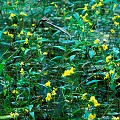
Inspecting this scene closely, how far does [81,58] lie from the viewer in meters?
5.03

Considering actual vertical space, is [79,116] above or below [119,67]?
below

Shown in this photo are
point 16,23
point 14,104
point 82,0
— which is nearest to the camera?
point 14,104

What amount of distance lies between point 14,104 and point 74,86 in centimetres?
57

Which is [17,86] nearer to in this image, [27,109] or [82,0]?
[27,109]

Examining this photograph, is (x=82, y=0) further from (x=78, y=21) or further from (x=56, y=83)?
(x=56, y=83)

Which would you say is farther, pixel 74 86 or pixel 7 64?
pixel 7 64

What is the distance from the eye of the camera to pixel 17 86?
4371mm

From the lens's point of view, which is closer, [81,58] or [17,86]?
[17,86]

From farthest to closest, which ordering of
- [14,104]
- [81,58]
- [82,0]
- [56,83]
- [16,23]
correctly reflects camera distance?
[82,0] → [16,23] → [81,58] → [56,83] → [14,104]

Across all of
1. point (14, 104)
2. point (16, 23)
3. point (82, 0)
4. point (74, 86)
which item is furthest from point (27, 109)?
point (82, 0)

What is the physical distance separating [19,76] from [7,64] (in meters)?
0.27

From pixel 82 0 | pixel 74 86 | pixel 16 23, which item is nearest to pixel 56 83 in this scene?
pixel 74 86

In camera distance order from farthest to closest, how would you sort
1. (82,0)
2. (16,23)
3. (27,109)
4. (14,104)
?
(82,0) → (16,23) → (14,104) → (27,109)

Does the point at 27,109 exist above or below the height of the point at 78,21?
below
